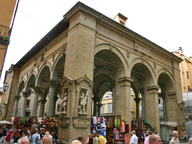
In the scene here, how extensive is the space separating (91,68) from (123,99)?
367 centimetres

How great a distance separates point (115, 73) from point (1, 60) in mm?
8218

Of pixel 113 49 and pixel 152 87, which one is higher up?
pixel 113 49

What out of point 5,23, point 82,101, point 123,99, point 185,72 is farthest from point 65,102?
point 185,72

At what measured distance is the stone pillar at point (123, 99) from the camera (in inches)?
494

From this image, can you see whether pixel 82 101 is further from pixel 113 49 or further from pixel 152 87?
pixel 152 87

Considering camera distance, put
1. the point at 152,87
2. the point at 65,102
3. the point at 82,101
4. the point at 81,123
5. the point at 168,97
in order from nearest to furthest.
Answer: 1. the point at 81,123
2. the point at 82,101
3. the point at 65,102
4. the point at 152,87
5. the point at 168,97

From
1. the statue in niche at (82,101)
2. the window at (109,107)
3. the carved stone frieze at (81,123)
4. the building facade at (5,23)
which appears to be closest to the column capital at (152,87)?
the statue in niche at (82,101)

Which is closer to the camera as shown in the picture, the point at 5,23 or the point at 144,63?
the point at 5,23

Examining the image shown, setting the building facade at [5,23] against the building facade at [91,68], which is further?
the building facade at [91,68]

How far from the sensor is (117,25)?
13.6 metres

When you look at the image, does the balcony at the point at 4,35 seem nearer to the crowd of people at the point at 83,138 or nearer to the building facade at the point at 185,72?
the crowd of people at the point at 83,138

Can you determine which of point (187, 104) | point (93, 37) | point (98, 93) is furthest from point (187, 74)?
point (93, 37)

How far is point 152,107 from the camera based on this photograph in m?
15.4

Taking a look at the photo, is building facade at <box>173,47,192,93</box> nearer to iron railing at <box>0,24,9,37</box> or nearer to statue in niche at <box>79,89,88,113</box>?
statue in niche at <box>79,89,88,113</box>
